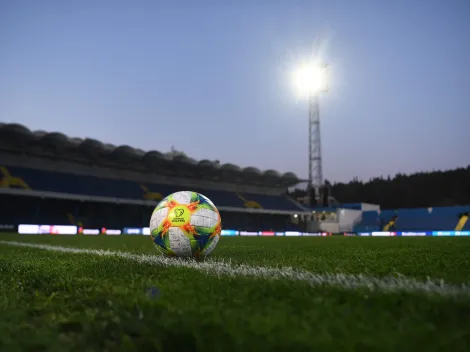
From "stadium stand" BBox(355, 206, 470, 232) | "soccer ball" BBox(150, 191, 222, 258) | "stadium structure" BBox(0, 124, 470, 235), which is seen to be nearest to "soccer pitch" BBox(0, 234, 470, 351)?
"soccer ball" BBox(150, 191, 222, 258)

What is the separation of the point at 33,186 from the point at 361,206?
43950 mm

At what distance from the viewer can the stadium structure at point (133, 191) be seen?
36.0 metres

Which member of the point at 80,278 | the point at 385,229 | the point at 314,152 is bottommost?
the point at 385,229

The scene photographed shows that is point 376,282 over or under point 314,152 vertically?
under

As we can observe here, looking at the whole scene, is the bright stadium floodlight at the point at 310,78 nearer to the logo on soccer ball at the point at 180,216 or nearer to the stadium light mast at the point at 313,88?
the stadium light mast at the point at 313,88

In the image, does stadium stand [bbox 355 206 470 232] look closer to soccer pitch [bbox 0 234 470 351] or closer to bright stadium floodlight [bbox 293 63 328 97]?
bright stadium floodlight [bbox 293 63 328 97]

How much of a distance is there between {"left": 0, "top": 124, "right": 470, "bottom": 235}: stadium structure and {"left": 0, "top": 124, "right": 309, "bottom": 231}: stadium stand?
3.4 inches

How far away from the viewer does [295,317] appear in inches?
78.0

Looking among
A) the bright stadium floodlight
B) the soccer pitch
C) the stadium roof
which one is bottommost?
the soccer pitch

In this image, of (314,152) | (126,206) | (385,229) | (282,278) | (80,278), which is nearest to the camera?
(282,278)

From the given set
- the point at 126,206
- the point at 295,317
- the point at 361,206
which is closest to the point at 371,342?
the point at 295,317

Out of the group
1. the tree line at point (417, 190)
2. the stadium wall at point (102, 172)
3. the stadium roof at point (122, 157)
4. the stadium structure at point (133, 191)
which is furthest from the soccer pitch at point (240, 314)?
the tree line at point (417, 190)

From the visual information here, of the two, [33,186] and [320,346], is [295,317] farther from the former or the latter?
[33,186]

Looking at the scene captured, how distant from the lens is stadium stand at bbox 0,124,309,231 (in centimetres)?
3581
